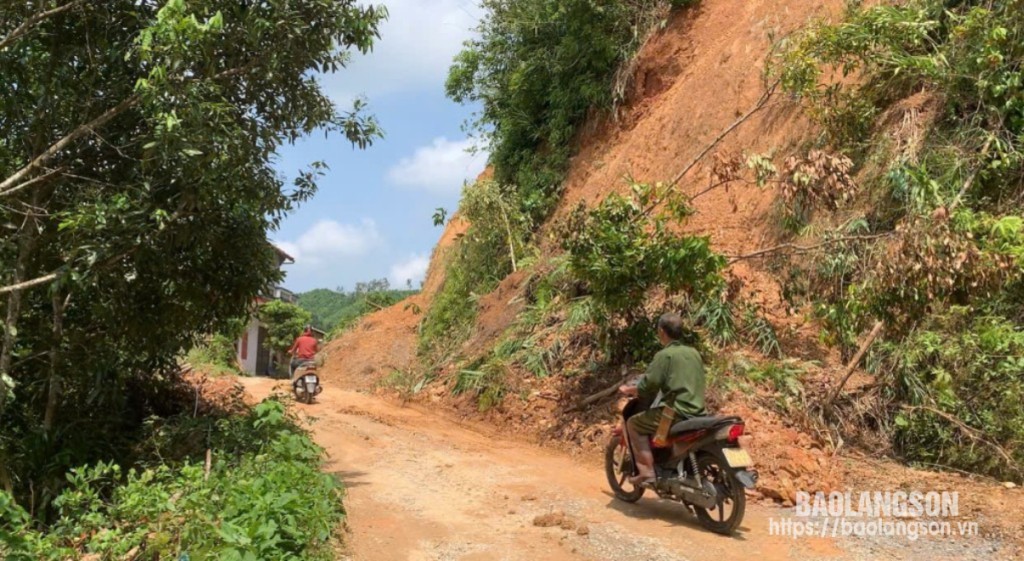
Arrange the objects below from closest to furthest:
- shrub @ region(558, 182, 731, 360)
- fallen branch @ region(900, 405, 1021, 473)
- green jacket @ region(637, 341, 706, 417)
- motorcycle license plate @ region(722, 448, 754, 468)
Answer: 1. motorcycle license plate @ region(722, 448, 754, 468)
2. green jacket @ region(637, 341, 706, 417)
3. fallen branch @ region(900, 405, 1021, 473)
4. shrub @ region(558, 182, 731, 360)

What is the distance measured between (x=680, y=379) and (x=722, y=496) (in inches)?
34.0

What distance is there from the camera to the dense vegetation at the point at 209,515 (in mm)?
4391

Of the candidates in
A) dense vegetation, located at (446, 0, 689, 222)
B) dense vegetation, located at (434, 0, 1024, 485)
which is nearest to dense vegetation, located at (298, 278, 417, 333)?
dense vegetation, located at (446, 0, 689, 222)

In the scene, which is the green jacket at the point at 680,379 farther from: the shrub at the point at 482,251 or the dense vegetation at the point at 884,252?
the shrub at the point at 482,251

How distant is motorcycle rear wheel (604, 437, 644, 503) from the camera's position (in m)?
6.14

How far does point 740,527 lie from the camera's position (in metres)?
5.57

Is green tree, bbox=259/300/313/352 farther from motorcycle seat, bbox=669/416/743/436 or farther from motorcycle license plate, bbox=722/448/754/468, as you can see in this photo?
motorcycle license plate, bbox=722/448/754/468

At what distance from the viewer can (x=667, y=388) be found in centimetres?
560

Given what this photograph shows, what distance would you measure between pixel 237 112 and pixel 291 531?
4.08m

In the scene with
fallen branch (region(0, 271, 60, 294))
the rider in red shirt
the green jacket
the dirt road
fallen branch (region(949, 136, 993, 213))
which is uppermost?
fallen branch (region(949, 136, 993, 213))

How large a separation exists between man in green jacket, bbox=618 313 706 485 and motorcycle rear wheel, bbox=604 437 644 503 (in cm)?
23

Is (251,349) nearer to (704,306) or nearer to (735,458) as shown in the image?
(704,306)

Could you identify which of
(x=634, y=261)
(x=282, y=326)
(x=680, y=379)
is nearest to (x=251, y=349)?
(x=282, y=326)

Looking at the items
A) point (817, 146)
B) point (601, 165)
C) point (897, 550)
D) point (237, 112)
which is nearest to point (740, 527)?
point (897, 550)
